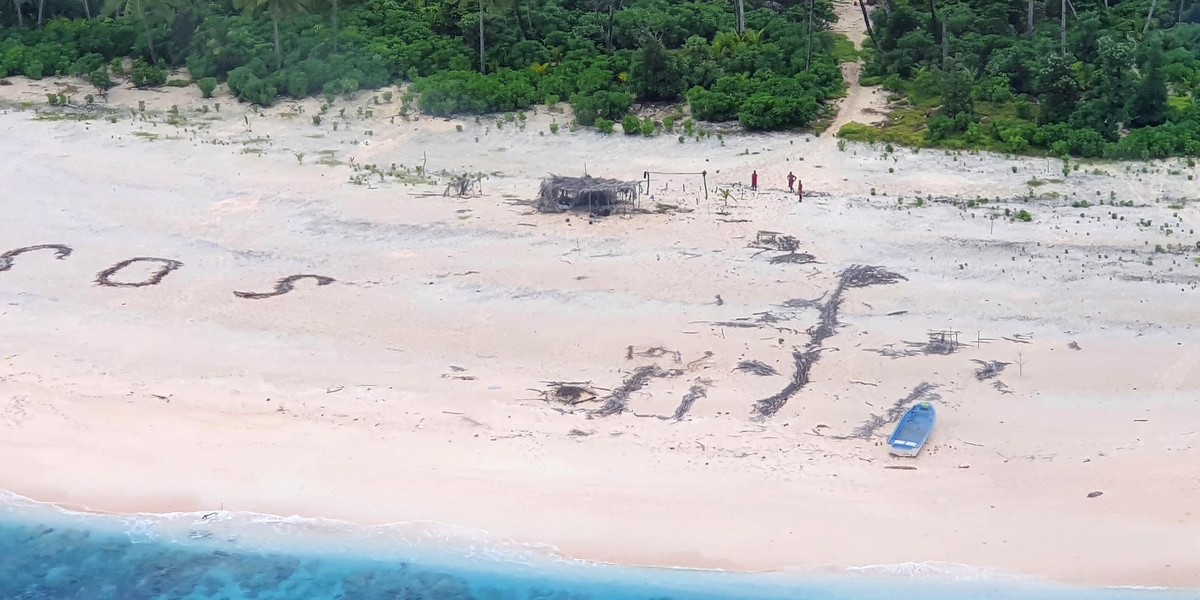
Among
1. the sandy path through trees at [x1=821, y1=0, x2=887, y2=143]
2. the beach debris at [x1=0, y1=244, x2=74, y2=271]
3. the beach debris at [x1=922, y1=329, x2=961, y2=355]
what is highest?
the sandy path through trees at [x1=821, y1=0, x2=887, y2=143]

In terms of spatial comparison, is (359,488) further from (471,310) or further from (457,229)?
(457,229)

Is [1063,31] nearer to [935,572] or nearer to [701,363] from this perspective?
[701,363]

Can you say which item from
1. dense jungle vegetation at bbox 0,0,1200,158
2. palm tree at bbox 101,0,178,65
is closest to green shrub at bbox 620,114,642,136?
dense jungle vegetation at bbox 0,0,1200,158

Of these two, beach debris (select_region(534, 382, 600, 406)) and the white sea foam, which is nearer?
the white sea foam

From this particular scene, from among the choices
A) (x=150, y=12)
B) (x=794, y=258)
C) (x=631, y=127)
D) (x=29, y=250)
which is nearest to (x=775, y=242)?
(x=794, y=258)

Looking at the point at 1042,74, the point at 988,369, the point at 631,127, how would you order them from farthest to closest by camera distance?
the point at 631,127
the point at 1042,74
the point at 988,369

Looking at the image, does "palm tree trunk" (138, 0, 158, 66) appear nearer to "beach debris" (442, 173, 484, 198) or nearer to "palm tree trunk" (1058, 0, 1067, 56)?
"beach debris" (442, 173, 484, 198)

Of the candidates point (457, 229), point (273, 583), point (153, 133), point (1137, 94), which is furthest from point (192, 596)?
point (1137, 94)
